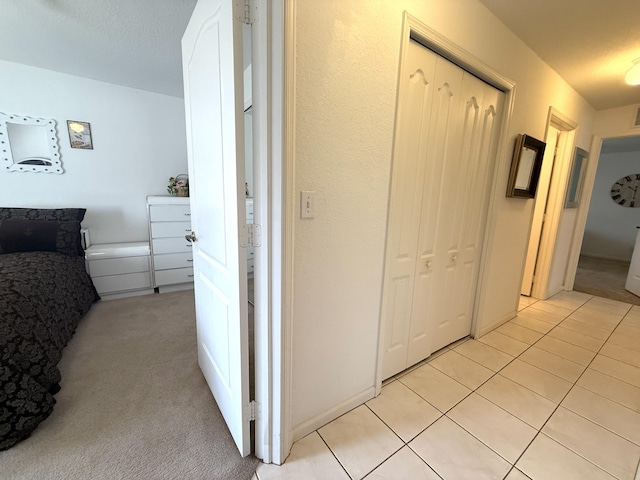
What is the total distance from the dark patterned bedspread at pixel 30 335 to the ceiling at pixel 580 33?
126 inches

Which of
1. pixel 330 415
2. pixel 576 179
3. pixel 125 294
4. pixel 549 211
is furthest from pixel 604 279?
pixel 125 294

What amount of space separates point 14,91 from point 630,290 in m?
7.71

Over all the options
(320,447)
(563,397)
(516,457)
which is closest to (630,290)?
(563,397)

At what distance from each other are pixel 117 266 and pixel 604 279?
6998mm

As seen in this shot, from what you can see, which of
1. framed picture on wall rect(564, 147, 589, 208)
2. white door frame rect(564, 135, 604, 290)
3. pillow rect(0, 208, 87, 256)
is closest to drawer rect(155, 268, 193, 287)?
pillow rect(0, 208, 87, 256)

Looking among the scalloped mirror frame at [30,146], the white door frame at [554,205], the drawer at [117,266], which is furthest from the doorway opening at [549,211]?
the scalloped mirror frame at [30,146]

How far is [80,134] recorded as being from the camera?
2.83 m

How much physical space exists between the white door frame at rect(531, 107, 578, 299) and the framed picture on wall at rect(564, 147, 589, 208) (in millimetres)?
149

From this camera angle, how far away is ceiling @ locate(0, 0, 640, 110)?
160 cm

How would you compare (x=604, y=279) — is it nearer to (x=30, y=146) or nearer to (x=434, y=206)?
(x=434, y=206)

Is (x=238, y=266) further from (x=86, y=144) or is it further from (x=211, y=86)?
(x=86, y=144)

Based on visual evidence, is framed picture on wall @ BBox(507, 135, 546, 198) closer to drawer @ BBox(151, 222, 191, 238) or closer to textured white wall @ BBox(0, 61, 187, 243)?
drawer @ BBox(151, 222, 191, 238)

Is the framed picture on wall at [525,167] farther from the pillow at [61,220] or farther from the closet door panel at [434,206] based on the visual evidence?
the pillow at [61,220]

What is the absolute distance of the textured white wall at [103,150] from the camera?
2.61m
